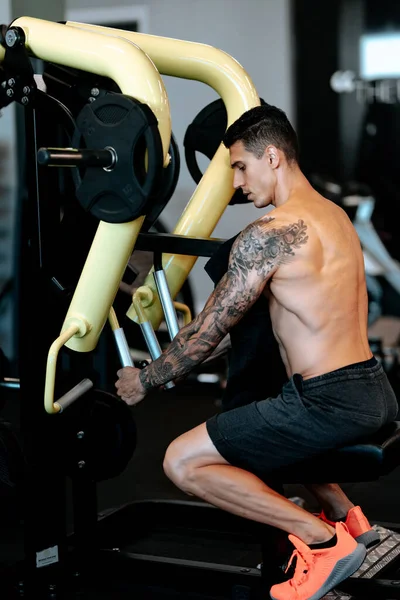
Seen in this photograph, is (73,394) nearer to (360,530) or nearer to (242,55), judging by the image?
(360,530)

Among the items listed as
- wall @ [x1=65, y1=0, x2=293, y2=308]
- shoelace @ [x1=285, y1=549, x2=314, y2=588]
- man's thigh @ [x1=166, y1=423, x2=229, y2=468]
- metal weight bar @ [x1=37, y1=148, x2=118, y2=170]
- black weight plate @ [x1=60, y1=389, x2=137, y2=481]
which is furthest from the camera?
wall @ [x1=65, y1=0, x2=293, y2=308]

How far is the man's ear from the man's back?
0.12 metres

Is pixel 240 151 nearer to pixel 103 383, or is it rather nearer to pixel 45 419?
pixel 45 419

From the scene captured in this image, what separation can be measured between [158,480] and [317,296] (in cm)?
197

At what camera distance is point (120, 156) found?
7.86 ft

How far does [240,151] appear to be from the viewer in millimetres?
2621

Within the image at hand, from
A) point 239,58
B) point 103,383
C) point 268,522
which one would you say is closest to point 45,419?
point 268,522

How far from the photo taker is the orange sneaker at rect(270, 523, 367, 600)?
7.94ft

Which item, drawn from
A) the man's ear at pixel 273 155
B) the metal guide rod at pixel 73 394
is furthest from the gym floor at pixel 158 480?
the man's ear at pixel 273 155

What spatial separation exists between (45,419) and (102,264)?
1.66ft

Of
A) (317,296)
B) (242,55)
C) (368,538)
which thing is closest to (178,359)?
(317,296)

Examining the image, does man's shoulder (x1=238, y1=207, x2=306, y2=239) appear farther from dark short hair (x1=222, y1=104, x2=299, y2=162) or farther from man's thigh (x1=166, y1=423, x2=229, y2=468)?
man's thigh (x1=166, y1=423, x2=229, y2=468)

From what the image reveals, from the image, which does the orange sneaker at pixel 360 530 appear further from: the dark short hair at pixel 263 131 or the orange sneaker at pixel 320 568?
the dark short hair at pixel 263 131

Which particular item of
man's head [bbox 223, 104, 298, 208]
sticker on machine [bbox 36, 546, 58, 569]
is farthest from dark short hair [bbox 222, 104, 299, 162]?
sticker on machine [bbox 36, 546, 58, 569]
